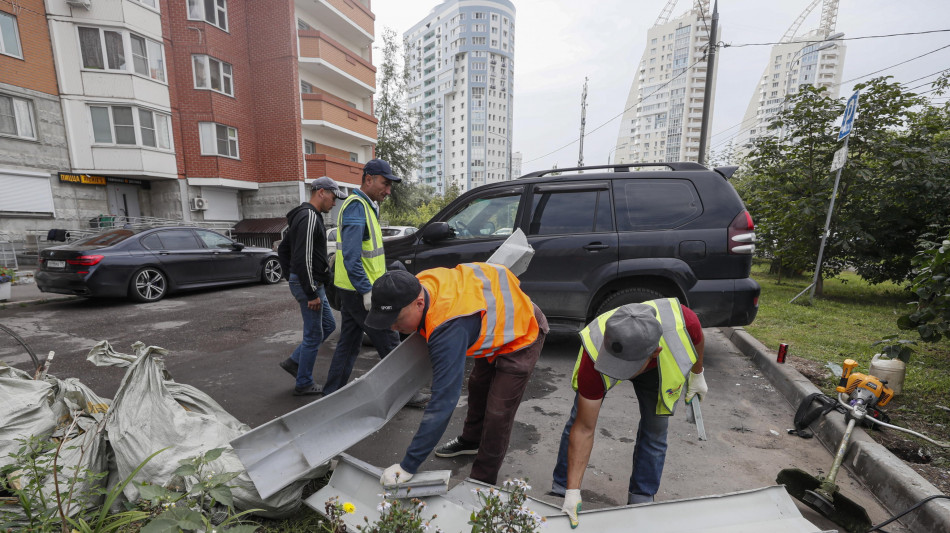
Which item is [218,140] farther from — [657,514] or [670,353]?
[657,514]

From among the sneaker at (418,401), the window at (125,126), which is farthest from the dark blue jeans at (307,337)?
the window at (125,126)

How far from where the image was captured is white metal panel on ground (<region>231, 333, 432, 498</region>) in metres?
1.73

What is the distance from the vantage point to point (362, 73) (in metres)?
21.1

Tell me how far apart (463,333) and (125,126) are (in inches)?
683

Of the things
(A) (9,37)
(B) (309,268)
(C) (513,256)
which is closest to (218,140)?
(A) (9,37)

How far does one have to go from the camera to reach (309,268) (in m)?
3.16

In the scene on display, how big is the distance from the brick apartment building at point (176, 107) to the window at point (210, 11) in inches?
1.6

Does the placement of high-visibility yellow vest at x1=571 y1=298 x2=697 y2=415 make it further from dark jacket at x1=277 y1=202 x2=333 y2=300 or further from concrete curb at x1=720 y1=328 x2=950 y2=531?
dark jacket at x1=277 y1=202 x2=333 y2=300

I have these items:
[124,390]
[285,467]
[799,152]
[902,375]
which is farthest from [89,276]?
[799,152]

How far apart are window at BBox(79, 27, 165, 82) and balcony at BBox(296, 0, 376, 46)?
6.87m

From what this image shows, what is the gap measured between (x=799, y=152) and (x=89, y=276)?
11791 mm

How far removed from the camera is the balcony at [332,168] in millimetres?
17562

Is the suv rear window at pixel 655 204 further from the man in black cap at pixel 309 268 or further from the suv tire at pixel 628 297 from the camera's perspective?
the man in black cap at pixel 309 268

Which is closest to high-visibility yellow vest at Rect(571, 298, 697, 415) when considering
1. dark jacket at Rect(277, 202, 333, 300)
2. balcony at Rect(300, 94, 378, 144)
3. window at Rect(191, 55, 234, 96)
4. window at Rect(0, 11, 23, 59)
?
dark jacket at Rect(277, 202, 333, 300)
